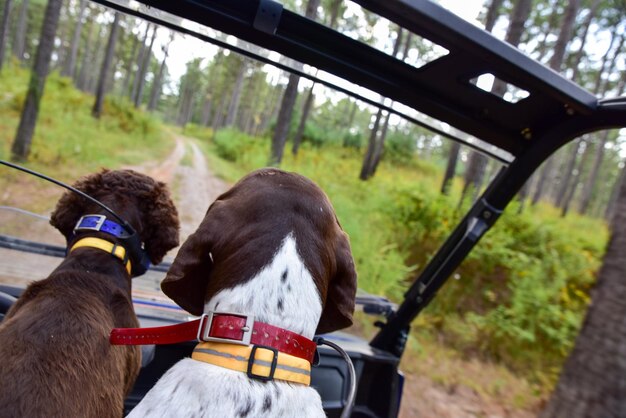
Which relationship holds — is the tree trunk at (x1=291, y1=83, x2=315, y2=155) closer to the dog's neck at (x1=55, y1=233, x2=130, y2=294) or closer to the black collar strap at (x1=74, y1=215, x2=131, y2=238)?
the black collar strap at (x1=74, y1=215, x2=131, y2=238)

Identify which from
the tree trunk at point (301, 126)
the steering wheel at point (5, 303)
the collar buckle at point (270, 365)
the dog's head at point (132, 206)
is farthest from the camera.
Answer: the tree trunk at point (301, 126)

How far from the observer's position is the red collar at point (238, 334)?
5.01 ft

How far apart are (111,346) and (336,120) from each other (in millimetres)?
18164

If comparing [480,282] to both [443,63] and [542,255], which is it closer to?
[542,255]

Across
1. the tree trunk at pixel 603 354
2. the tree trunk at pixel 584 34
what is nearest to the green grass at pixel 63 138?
the tree trunk at pixel 603 354

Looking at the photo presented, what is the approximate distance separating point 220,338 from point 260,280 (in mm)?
263

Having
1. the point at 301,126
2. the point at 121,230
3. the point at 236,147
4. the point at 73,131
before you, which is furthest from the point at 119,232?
the point at 301,126

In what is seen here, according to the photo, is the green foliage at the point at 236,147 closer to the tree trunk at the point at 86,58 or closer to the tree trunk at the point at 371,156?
the tree trunk at the point at 371,156

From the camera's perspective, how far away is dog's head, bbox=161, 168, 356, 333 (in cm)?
171

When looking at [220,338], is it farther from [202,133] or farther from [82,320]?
[202,133]

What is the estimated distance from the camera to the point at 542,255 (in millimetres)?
7984

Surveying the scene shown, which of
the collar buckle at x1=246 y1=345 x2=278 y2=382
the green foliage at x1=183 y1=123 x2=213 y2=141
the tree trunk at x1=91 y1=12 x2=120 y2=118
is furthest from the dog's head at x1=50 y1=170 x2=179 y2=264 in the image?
the green foliage at x1=183 y1=123 x2=213 y2=141

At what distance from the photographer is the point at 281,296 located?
1.67m

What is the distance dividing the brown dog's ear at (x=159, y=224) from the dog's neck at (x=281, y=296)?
113cm
